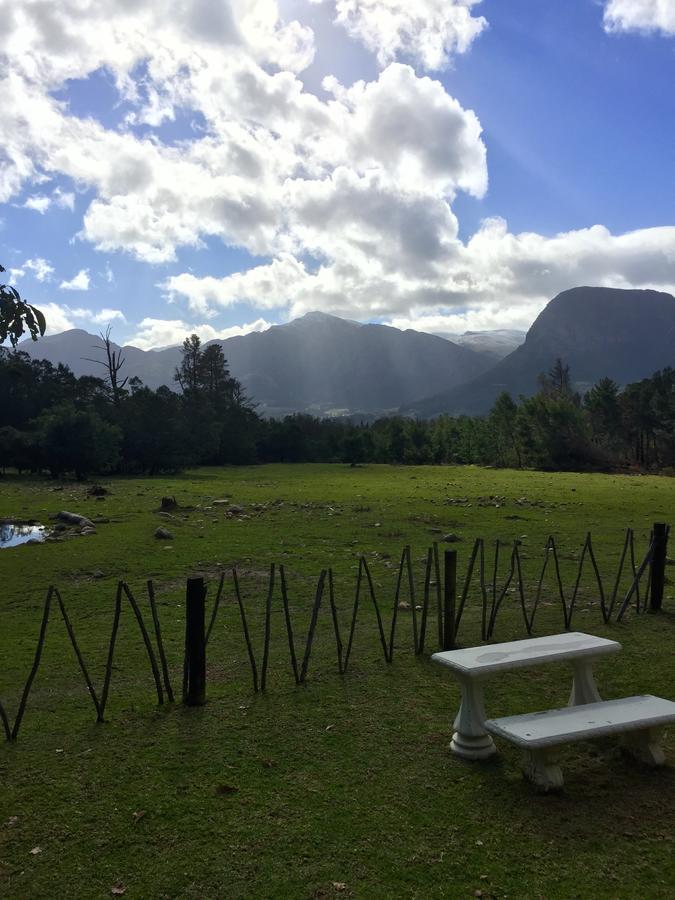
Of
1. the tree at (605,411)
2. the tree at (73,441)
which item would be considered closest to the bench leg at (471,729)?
the tree at (73,441)

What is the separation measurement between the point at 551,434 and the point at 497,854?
70279 mm

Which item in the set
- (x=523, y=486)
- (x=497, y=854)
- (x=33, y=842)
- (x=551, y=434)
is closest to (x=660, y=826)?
(x=497, y=854)

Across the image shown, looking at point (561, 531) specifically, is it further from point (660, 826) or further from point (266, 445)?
point (266, 445)

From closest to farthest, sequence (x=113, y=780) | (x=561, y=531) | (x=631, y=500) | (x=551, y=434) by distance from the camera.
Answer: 1. (x=113, y=780)
2. (x=561, y=531)
3. (x=631, y=500)
4. (x=551, y=434)

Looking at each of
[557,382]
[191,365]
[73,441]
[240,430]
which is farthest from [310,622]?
[557,382]

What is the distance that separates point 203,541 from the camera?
20.5 m

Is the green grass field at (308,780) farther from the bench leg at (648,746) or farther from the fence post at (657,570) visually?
the fence post at (657,570)

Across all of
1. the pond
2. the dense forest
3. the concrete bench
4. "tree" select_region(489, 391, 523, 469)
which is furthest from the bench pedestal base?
"tree" select_region(489, 391, 523, 469)

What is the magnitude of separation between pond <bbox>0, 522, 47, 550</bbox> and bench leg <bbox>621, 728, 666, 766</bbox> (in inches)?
753

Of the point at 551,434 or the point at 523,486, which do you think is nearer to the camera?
the point at 523,486

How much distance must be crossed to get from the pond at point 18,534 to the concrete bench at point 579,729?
18616 millimetres

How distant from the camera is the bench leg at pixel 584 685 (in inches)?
284

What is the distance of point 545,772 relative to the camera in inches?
230

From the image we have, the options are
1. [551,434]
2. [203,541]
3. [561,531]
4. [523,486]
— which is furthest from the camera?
[551,434]
